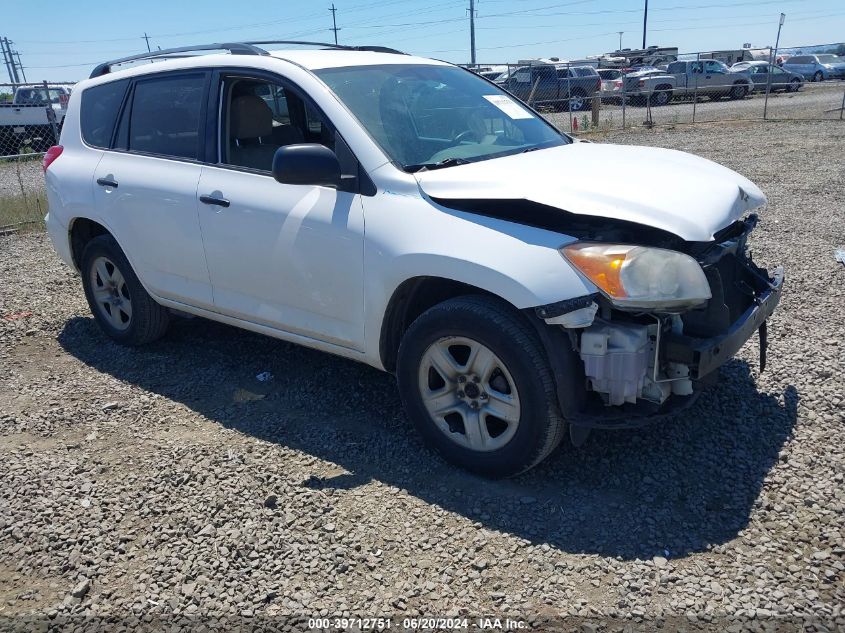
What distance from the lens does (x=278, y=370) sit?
4867mm

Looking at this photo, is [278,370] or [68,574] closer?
[68,574]

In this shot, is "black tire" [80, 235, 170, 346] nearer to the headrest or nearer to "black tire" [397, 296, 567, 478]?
the headrest

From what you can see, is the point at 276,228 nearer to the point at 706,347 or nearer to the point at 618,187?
the point at 618,187

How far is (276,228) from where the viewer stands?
3.88 meters

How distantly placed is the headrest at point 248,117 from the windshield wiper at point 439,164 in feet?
3.98

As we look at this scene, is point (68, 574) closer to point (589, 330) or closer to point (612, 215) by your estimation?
point (589, 330)

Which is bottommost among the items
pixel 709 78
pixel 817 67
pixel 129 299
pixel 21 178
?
pixel 817 67

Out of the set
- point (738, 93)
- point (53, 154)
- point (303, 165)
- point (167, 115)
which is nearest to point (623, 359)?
point (303, 165)

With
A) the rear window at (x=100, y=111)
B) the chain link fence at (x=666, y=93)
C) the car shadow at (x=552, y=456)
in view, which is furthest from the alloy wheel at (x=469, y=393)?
the chain link fence at (x=666, y=93)

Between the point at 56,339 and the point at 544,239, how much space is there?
14.2 ft

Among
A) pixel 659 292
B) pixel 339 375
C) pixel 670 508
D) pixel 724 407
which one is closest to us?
pixel 659 292

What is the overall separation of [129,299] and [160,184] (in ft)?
3.61

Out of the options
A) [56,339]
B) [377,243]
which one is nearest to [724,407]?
[377,243]

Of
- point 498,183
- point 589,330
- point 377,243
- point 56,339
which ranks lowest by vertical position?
point 56,339
